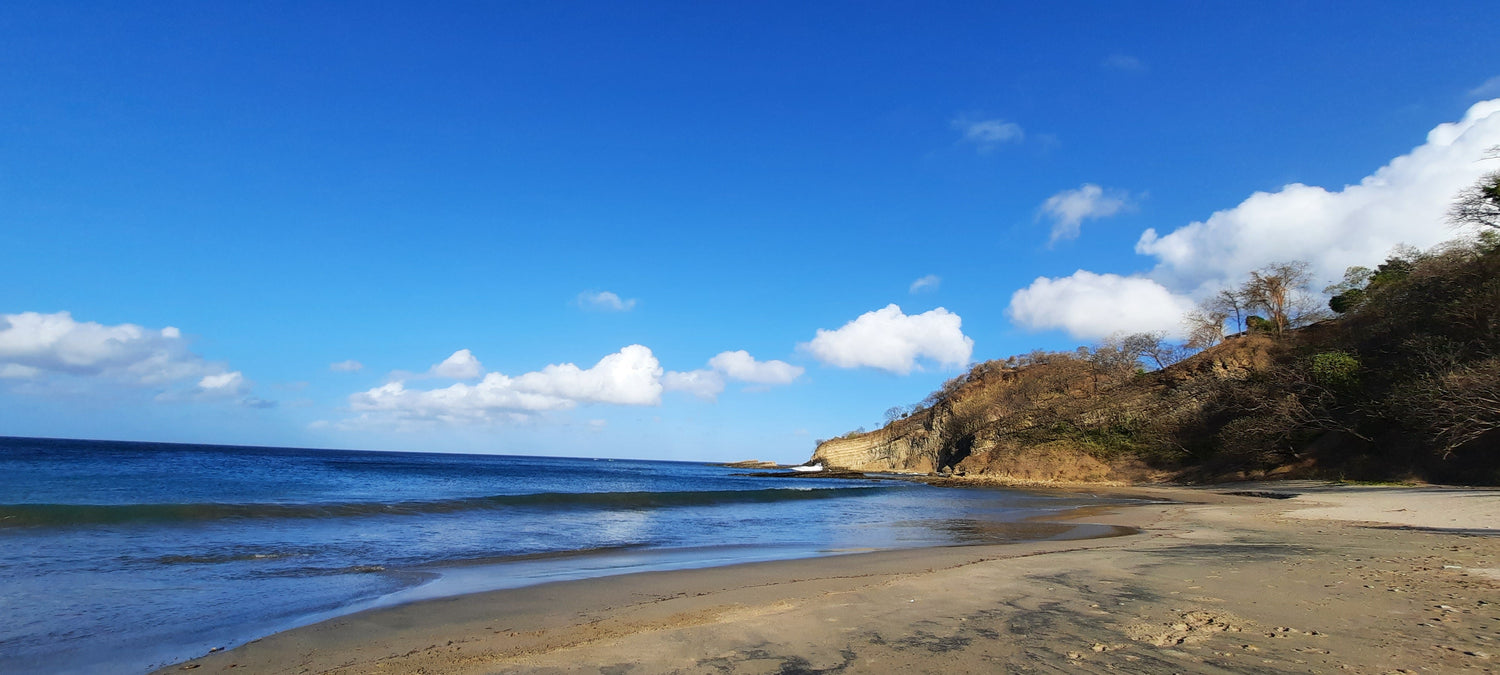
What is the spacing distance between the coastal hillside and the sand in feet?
67.1

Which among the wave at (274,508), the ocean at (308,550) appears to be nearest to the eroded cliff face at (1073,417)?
the ocean at (308,550)

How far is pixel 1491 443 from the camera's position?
79.3 ft

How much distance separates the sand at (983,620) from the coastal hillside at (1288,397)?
67.1 feet

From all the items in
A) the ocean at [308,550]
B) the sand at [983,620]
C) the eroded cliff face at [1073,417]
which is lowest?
the ocean at [308,550]

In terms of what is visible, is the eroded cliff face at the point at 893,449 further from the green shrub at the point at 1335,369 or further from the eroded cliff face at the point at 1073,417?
the green shrub at the point at 1335,369

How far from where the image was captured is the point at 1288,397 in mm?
33750

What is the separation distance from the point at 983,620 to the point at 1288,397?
3755 cm

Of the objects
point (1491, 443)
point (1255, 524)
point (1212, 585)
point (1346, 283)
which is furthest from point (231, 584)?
point (1346, 283)

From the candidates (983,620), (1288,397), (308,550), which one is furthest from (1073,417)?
(308,550)

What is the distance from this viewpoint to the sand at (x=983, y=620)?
4902mm

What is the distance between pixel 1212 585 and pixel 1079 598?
1.74 metres

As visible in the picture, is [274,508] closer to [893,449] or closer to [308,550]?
[308,550]

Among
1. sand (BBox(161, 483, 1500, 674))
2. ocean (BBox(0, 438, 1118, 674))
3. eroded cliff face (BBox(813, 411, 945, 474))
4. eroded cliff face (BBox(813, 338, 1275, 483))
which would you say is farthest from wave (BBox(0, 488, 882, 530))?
eroded cliff face (BBox(813, 411, 945, 474))

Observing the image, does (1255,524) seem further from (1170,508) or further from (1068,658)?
(1068,658)
